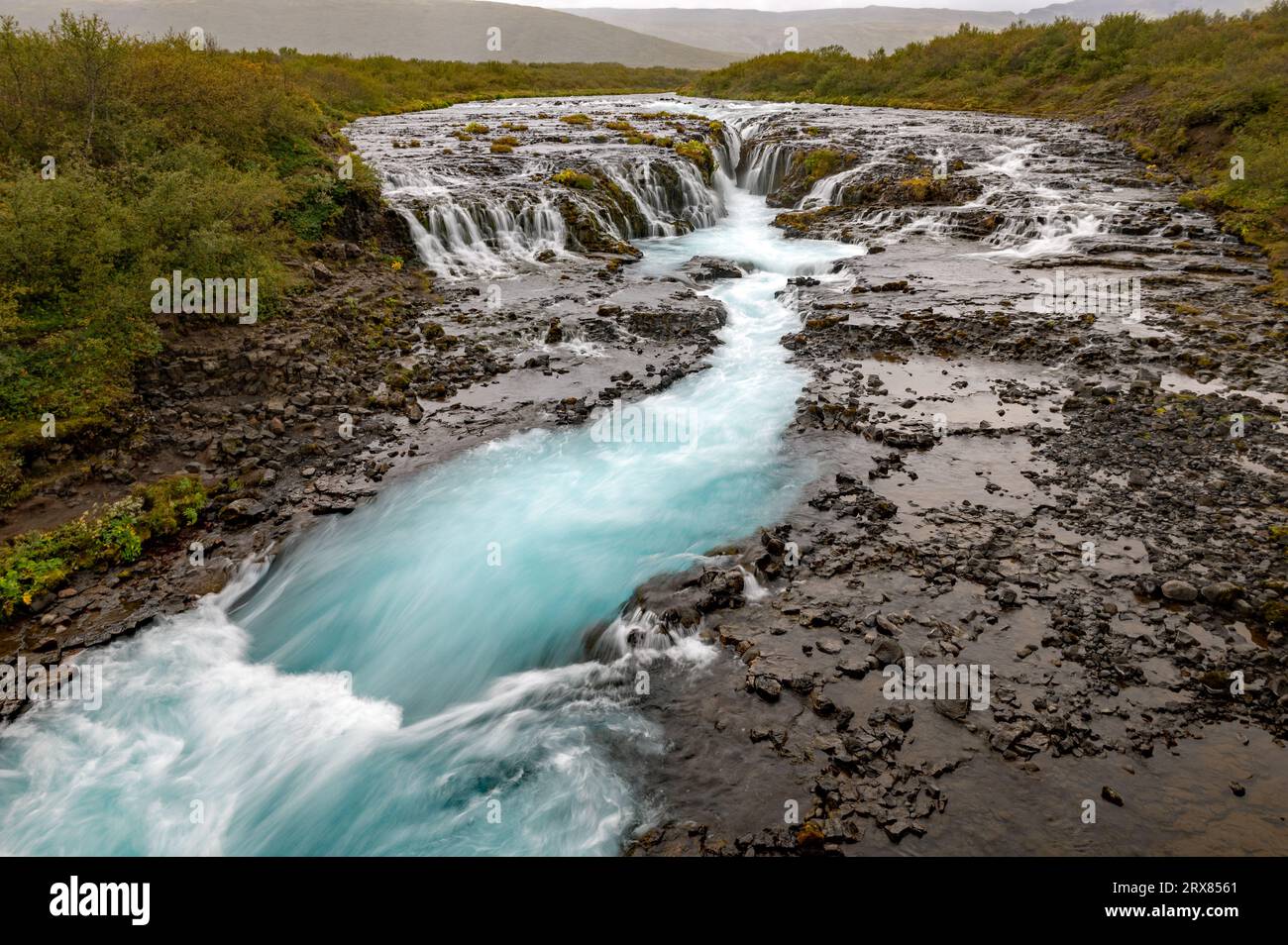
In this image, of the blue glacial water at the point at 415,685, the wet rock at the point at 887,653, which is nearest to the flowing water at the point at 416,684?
the blue glacial water at the point at 415,685

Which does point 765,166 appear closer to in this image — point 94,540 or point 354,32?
point 94,540

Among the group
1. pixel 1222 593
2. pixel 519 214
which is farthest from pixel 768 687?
pixel 519 214

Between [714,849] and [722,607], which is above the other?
[722,607]

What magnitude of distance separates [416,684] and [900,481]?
8389mm

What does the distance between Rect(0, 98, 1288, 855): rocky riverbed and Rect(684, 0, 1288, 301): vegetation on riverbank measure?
8.98ft

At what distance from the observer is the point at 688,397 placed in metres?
15.7

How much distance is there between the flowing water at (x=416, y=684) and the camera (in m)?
7.07

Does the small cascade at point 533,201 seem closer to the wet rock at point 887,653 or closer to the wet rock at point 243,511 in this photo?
the wet rock at point 243,511

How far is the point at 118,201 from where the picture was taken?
14.1 m

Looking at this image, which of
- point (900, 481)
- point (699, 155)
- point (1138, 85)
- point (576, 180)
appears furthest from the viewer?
point (1138, 85)

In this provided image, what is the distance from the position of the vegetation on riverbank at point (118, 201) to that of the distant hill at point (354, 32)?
155214 mm
